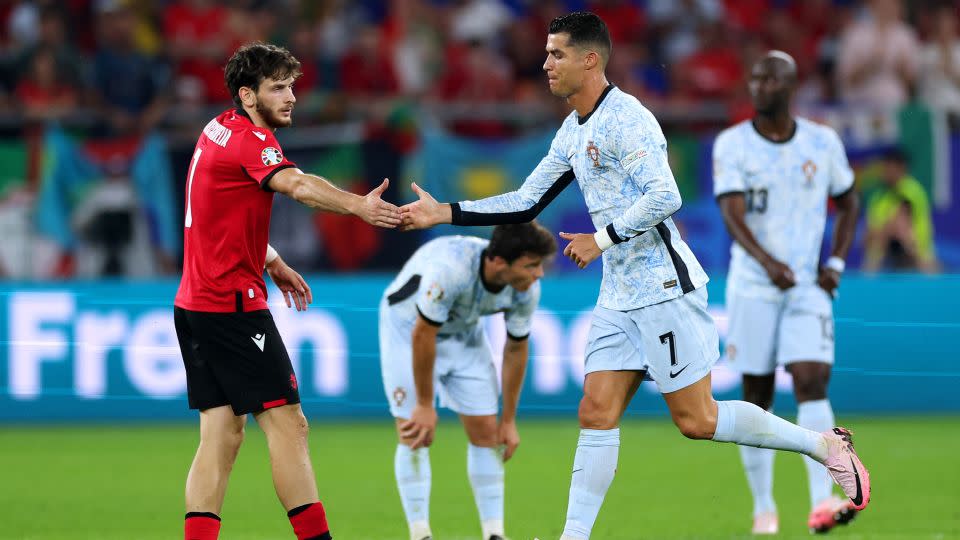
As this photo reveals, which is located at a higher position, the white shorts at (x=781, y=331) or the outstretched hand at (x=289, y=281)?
the outstretched hand at (x=289, y=281)

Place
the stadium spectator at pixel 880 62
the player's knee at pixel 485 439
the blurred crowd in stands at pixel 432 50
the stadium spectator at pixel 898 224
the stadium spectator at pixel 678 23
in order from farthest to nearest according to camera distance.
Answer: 1. the stadium spectator at pixel 678 23
2. the stadium spectator at pixel 880 62
3. the blurred crowd in stands at pixel 432 50
4. the stadium spectator at pixel 898 224
5. the player's knee at pixel 485 439

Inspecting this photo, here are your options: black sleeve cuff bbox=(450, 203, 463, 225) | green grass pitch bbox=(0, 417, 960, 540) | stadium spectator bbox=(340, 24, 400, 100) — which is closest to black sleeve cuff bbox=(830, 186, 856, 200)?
green grass pitch bbox=(0, 417, 960, 540)

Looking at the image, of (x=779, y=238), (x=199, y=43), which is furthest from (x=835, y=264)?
(x=199, y=43)

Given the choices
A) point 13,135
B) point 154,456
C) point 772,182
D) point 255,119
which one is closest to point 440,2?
point 13,135

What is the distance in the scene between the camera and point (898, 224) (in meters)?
13.6

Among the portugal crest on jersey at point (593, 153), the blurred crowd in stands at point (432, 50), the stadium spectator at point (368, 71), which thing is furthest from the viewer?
the stadium spectator at point (368, 71)

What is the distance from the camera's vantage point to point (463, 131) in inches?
569

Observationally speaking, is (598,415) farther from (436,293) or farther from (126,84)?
Answer: (126,84)

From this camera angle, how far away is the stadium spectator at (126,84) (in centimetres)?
1377

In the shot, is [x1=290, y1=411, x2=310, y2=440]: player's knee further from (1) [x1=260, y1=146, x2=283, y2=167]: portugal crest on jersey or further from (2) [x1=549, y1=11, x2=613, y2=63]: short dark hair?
(2) [x1=549, y1=11, x2=613, y2=63]: short dark hair

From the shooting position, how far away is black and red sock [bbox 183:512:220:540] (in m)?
5.84

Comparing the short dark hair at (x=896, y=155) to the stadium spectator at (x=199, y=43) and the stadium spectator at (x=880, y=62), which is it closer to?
the stadium spectator at (x=880, y=62)

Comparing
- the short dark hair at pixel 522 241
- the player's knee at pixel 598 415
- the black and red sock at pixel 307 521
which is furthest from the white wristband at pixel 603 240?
the black and red sock at pixel 307 521

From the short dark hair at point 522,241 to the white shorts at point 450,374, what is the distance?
87cm
